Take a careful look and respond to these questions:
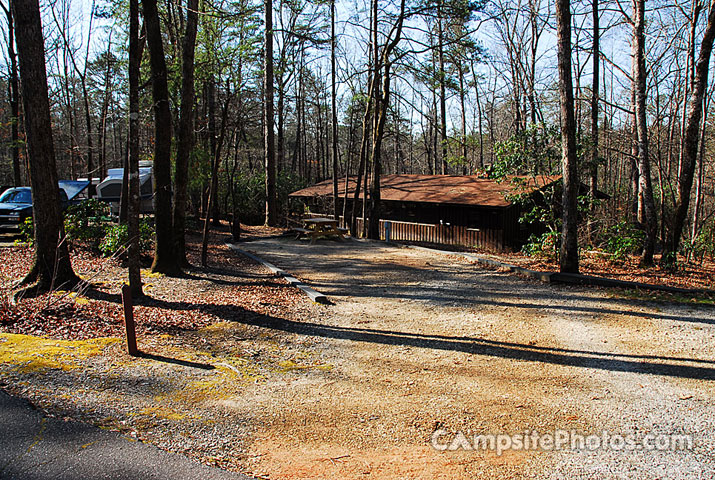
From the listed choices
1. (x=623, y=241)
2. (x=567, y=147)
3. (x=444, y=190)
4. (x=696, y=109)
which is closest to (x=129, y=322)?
(x=567, y=147)

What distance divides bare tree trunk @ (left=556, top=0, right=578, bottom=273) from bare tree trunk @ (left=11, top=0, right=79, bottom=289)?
10.1 metres

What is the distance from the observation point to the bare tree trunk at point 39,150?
778 centimetres

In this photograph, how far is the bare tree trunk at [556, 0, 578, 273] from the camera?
1053 cm

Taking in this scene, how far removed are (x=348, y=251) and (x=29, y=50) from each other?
34.5ft

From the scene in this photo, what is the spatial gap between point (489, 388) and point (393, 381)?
1012 mm

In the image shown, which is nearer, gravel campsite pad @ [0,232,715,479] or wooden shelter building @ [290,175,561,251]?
gravel campsite pad @ [0,232,715,479]

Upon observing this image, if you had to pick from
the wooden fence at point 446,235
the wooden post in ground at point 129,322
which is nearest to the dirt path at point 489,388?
the wooden post in ground at point 129,322

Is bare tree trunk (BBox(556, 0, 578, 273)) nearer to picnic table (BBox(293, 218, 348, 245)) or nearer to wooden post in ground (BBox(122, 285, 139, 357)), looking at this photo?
wooden post in ground (BBox(122, 285, 139, 357))

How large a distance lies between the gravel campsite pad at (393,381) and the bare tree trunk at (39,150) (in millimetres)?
1200

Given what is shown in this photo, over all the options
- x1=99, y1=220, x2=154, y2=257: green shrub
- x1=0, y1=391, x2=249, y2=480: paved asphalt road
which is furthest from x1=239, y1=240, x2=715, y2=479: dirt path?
x1=99, y1=220, x2=154, y2=257: green shrub

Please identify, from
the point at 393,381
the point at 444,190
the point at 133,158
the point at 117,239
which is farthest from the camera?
the point at 444,190

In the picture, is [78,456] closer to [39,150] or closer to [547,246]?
[39,150]

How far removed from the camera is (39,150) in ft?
26.2

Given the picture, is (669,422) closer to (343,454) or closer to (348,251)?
(343,454)
